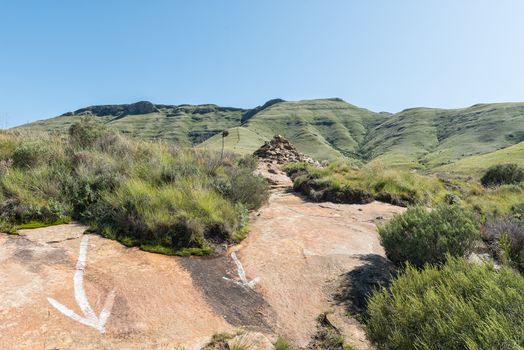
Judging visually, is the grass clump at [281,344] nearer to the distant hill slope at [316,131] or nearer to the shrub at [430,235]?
the shrub at [430,235]

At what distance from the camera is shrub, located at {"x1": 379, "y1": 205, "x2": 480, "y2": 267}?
17.9 feet

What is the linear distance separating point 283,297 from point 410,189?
10064 millimetres

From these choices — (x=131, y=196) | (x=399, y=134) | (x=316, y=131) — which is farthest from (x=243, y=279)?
(x=316, y=131)

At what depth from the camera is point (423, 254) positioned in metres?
5.47

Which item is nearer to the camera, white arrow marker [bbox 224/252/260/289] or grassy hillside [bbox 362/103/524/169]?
white arrow marker [bbox 224/252/260/289]

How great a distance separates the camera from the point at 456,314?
2.77 m

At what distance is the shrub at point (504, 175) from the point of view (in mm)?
24859

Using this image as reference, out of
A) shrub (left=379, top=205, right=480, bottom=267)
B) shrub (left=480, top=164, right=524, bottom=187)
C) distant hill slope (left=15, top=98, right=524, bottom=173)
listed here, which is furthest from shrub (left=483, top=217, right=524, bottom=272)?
distant hill slope (left=15, top=98, right=524, bottom=173)

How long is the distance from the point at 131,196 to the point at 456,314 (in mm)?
5952

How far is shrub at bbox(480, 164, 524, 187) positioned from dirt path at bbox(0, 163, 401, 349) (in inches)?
939

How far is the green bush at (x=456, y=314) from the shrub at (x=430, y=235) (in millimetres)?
1648

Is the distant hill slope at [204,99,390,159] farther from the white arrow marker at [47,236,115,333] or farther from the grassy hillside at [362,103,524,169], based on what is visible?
the white arrow marker at [47,236,115,333]

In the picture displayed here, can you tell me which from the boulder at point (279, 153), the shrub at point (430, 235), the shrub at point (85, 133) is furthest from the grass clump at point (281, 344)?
the boulder at point (279, 153)

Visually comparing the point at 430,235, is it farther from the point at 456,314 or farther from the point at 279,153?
the point at 279,153
